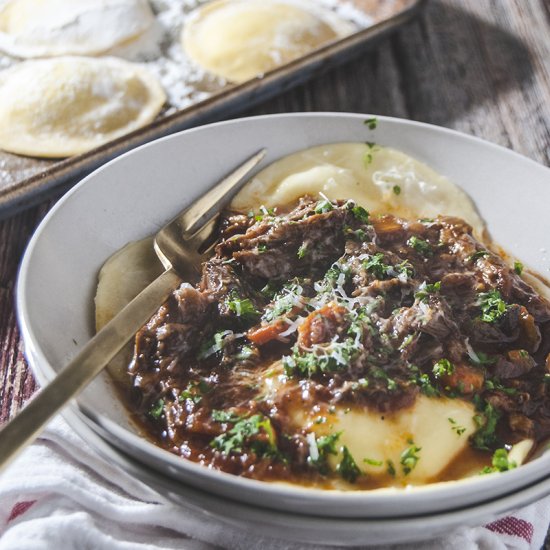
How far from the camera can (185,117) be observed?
5.30 metres

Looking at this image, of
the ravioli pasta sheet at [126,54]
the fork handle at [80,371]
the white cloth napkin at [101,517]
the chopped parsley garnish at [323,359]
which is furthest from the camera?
the ravioli pasta sheet at [126,54]

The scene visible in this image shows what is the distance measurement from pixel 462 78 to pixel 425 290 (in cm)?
425

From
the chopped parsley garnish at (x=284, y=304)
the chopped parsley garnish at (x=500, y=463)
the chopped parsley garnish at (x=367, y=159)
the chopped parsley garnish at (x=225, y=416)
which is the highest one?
the chopped parsley garnish at (x=284, y=304)

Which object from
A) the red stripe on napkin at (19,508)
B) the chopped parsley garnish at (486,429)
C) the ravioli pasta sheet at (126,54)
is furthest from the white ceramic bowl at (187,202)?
the ravioli pasta sheet at (126,54)

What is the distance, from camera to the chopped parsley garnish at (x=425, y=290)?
11.3 ft

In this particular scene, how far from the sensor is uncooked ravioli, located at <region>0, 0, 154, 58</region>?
6484 mm

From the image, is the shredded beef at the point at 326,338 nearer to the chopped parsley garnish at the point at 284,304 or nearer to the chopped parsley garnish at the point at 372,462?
the chopped parsley garnish at the point at 284,304

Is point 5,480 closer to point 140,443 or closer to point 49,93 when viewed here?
point 140,443

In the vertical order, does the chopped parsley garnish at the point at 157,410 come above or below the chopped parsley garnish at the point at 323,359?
below

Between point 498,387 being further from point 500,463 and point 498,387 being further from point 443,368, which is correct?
point 500,463

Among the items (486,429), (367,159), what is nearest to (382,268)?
(486,429)

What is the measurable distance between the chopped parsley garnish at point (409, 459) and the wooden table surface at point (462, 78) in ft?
10.9

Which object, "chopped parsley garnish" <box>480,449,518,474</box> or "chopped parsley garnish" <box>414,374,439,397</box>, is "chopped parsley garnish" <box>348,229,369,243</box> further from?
"chopped parsley garnish" <box>480,449,518,474</box>

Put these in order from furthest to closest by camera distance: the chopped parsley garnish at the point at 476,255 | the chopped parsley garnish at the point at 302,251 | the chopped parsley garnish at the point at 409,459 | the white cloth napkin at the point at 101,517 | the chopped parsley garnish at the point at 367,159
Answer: the chopped parsley garnish at the point at 367,159
the chopped parsley garnish at the point at 476,255
the chopped parsley garnish at the point at 302,251
the chopped parsley garnish at the point at 409,459
the white cloth napkin at the point at 101,517
